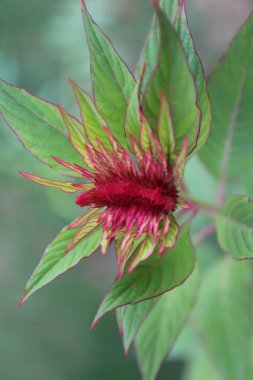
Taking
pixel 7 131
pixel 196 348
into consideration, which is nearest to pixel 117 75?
pixel 196 348

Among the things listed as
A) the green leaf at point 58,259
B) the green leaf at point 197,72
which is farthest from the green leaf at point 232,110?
the green leaf at point 58,259

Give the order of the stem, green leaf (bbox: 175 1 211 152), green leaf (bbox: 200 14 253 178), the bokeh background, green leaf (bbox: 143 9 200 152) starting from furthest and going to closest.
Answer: the bokeh background
the stem
green leaf (bbox: 200 14 253 178)
green leaf (bbox: 175 1 211 152)
green leaf (bbox: 143 9 200 152)

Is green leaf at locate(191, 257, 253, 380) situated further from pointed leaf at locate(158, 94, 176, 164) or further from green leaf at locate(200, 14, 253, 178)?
pointed leaf at locate(158, 94, 176, 164)

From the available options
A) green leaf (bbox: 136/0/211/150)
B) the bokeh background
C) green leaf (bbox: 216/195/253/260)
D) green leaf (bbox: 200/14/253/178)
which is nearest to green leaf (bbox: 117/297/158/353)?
green leaf (bbox: 216/195/253/260)

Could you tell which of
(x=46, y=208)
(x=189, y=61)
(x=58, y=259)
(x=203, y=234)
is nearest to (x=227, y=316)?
(x=203, y=234)

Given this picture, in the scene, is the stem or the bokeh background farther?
the bokeh background

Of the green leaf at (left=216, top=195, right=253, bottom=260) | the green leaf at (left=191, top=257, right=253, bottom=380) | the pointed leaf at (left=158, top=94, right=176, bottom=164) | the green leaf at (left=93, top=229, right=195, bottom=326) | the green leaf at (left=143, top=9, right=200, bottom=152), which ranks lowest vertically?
the green leaf at (left=191, top=257, right=253, bottom=380)

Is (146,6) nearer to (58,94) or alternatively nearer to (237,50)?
(58,94)

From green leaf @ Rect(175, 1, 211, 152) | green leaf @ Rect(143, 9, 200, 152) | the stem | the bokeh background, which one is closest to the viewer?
green leaf @ Rect(143, 9, 200, 152)
